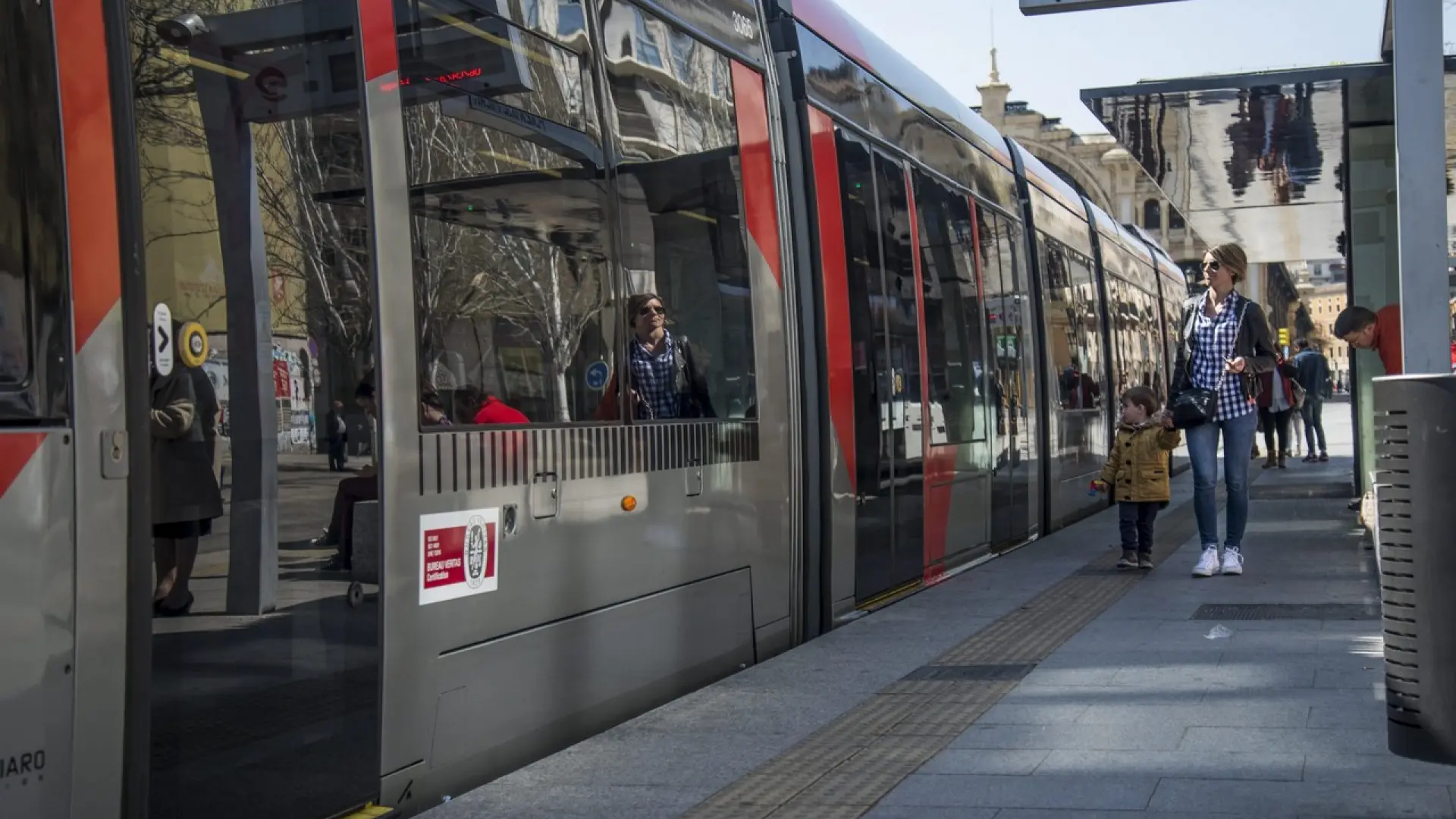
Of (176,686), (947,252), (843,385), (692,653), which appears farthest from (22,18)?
(947,252)

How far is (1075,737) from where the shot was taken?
5160 mm

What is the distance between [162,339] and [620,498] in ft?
7.38

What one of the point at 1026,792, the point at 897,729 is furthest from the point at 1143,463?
the point at 1026,792

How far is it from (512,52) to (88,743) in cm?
249

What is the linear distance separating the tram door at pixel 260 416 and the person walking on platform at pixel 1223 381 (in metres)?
6.01

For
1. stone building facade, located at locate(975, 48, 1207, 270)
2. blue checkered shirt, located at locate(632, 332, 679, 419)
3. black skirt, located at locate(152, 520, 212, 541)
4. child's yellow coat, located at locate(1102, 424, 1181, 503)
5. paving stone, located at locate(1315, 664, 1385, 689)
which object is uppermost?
stone building facade, located at locate(975, 48, 1207, 270)

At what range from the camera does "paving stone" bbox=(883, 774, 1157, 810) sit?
436 centimetres

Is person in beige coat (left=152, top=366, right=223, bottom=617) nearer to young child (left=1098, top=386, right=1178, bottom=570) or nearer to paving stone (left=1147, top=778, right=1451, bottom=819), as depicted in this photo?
Result: paving stone (left=1147, top=778, right=1451, bottom=819)

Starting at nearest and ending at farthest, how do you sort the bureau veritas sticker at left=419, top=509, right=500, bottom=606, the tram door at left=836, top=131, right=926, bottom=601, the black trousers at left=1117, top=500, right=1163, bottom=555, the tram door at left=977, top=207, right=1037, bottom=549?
the bureau veritas sticker at left=419, top=509, right=500, bottom=606, the tram door at left=836, top=131, right=926, bottom=601, the black trousers at left=1117, top=500, right=1163, bottom=555, the tram door at left=977, top=207, right=1037, bottom=549

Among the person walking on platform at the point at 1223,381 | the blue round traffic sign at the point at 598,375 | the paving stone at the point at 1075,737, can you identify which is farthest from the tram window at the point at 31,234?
the person walking on platform at the point at 1223,381

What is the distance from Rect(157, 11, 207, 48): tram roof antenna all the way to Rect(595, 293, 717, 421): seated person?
204cm

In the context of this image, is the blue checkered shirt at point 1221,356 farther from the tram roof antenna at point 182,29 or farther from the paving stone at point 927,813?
the tram roof antenna at point 182,29

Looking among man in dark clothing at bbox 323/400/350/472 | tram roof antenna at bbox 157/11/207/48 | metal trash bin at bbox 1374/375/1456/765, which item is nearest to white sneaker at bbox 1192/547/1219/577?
metal trash bin at bbox 1374/375/1456/765

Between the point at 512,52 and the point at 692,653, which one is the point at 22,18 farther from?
the point at 692,653
